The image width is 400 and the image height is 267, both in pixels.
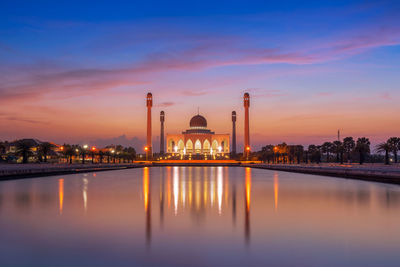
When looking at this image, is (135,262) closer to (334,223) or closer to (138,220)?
(138,220)

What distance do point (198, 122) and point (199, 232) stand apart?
274 feet

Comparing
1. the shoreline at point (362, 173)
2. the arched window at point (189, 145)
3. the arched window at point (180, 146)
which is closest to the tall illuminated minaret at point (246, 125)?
the arched window at point (189, 145)

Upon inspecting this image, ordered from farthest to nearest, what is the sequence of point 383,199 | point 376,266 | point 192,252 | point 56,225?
point 383,199 → point 56,225 → point 192,252 → point 376,266

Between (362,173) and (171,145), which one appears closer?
(362,173)

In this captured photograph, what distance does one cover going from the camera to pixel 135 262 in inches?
244

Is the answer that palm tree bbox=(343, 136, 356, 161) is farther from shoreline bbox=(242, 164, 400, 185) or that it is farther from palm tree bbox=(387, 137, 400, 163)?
shoreline bbox=(242, 164, 400, 185)

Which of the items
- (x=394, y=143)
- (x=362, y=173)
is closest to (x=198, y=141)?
(x=394, y=143)

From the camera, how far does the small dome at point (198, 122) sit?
9181 cm

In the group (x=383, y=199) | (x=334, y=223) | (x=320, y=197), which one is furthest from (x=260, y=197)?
(x=334, y=223)

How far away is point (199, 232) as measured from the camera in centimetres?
847

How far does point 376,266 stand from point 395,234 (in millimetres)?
2703

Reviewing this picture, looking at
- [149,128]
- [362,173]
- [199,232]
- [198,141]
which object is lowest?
[199,232]

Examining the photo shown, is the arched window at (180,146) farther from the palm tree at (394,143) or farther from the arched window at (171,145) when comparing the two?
the palm tree at (394,143)

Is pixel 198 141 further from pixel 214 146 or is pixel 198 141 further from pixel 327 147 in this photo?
pixel 327 147
